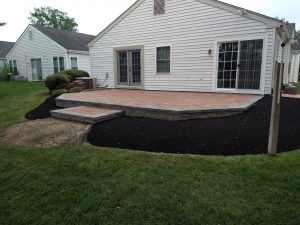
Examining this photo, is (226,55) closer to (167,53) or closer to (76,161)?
(167,53)

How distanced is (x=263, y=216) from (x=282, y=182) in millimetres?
722

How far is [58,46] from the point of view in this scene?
1880 cm

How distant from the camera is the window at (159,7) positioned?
393 inches

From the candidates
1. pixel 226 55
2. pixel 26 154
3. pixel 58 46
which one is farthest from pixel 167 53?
pixel 58 46

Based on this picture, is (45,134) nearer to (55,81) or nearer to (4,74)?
(55,81)

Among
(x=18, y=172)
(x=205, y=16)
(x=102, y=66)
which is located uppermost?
(x=205, y=16)

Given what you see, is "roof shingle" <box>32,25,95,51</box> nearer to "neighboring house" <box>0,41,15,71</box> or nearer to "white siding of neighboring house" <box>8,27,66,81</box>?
"white siding of neighboring house" <box>8,27,66,81</box>

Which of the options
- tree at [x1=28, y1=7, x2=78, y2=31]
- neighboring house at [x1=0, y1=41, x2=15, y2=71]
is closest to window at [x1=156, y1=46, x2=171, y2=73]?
neighboring house at [x1=0, y1=41, x2=15, y2=71]

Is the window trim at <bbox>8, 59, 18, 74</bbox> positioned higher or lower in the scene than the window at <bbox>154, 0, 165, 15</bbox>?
lower

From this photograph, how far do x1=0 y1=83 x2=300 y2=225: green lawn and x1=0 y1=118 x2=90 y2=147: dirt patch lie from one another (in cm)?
65

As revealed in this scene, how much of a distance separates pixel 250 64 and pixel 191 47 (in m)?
2.46

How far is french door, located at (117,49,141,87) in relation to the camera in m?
11.3

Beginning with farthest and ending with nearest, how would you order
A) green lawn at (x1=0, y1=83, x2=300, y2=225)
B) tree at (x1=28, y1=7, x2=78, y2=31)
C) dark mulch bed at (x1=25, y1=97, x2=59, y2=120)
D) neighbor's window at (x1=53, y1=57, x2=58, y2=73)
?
tree at (x1=28, y1=7, x2=78, y2=31) → neighbor's window at (x1=53, y1=57, x2=58, y2=73) → dark mulch bed at (x1=25, y1=97, x2=59, y2=120) → green lawn at (x1=0, y1=83, x2=300, y2=225)

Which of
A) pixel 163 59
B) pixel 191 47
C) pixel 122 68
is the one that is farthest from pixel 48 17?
pixel 191 47
